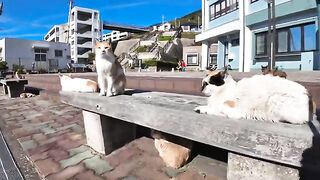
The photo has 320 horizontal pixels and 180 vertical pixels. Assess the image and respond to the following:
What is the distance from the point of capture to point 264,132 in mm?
1581

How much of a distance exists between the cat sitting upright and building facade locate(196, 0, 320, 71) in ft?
34.6

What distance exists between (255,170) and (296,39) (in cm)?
1225

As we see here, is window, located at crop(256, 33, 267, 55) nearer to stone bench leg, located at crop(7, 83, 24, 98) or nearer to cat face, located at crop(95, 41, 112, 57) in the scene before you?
stone bench leg, located at crop(7, 83, 24, 98)

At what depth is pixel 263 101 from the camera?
1785 mm

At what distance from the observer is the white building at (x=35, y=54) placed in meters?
39.7

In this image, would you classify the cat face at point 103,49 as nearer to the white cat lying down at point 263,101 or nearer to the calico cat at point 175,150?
the calico cat at point 175,150

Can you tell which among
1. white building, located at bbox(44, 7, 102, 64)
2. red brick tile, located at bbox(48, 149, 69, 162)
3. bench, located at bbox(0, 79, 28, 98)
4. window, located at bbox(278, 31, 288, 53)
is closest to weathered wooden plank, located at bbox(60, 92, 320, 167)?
red brick tile, located at bbox(48, 149, 69, 162)

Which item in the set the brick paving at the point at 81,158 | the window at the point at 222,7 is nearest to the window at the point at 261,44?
the window at the point at 222,7

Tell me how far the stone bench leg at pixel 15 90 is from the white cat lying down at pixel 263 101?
10.0 m

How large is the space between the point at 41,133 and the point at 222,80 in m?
3.37

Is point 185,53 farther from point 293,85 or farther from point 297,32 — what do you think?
point 293,85

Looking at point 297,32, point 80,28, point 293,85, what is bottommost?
point 293,85

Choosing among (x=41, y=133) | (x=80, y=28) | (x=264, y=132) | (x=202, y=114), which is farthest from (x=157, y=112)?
(x=80, y=28)

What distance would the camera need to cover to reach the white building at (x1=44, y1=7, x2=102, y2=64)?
178 ft
